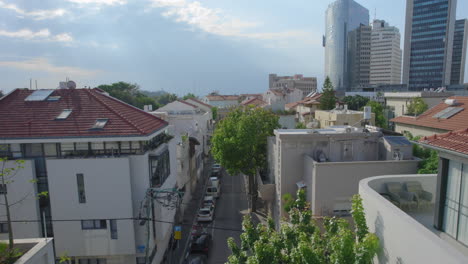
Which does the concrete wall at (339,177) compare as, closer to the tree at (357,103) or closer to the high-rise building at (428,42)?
the tree at (357,103)

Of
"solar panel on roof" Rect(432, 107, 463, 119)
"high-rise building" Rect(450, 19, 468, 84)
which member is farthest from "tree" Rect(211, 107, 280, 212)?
"high-rise building" Rect(450, 19, 468, 84)

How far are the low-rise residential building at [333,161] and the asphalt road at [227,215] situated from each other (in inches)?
211

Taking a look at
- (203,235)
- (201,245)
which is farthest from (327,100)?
(201,245)

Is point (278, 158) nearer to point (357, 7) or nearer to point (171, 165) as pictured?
point (171, 165)

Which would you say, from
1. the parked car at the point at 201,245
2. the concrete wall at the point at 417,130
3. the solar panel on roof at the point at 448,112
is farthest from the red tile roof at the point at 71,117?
the solar panel on roof at the point at 448,112

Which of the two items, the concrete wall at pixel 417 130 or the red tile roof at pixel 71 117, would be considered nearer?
the red tile roof at pixel 71 117

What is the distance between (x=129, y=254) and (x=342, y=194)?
37.7 ft

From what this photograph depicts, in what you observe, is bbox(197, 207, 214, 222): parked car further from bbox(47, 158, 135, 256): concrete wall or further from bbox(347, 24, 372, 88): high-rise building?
bbox(347, 24, 372, 88): high-rise building

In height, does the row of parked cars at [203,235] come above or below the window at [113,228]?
below

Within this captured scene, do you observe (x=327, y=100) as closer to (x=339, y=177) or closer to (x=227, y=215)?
(x=227, y=215)

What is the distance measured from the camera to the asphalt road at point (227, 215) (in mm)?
22062

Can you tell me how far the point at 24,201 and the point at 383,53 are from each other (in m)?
188

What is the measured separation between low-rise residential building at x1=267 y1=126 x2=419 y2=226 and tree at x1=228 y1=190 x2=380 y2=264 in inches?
271

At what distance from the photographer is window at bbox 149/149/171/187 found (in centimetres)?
1666
